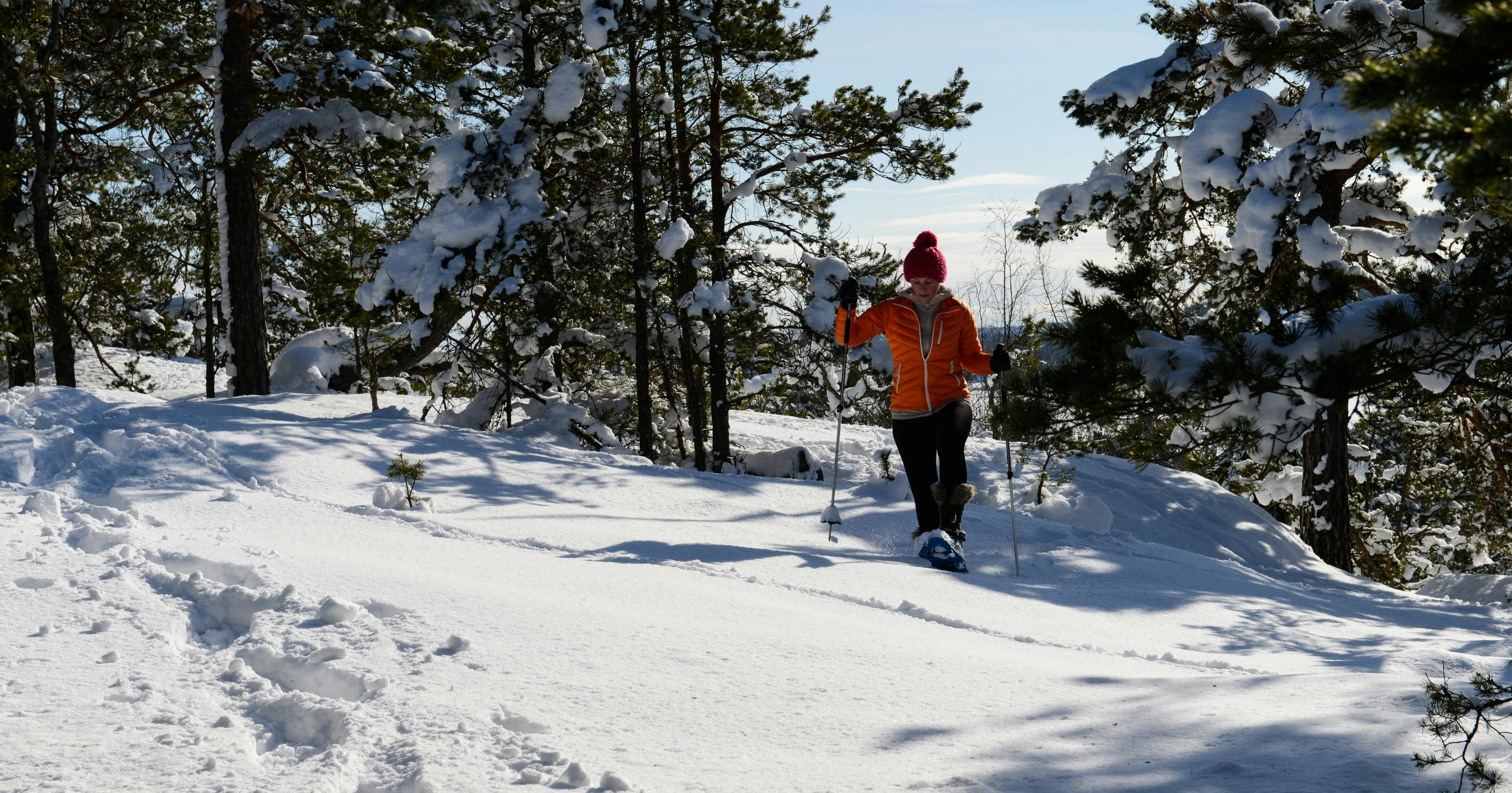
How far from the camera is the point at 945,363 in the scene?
5.64m

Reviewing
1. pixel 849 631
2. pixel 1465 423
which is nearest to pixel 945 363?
pixel 849 631

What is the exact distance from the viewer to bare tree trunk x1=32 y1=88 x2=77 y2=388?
11898mm

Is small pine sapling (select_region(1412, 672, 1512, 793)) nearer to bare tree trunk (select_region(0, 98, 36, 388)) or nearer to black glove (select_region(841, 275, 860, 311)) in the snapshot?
black glove (select_region(841, 275, 860, 311))

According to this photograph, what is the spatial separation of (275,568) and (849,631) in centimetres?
245

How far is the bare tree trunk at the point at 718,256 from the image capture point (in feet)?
37.0

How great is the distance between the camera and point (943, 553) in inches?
218

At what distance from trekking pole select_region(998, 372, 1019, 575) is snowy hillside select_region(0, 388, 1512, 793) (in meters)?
0.14

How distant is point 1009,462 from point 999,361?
2.14 feet

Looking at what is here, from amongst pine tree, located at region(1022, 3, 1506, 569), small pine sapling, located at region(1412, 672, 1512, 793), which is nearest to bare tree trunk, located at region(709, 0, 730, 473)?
pine tree, located at region(1022, 3, 1506, 569)

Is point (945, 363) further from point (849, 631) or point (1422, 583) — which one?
point (1422, 583)

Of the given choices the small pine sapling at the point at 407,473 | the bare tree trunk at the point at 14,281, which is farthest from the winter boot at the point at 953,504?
the bare tree trunk at the point at 14,281

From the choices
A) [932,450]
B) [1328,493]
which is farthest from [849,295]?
[1328,493]

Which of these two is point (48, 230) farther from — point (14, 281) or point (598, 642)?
point (598, 642)

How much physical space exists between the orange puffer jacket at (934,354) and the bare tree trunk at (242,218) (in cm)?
693
